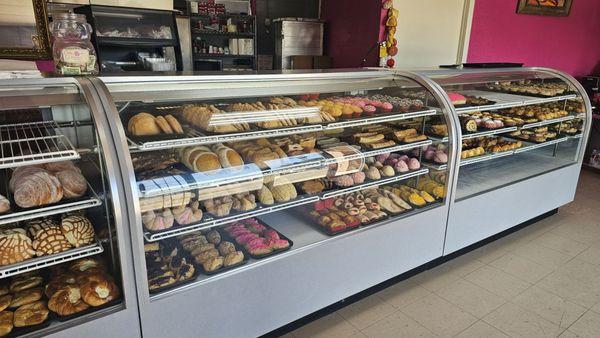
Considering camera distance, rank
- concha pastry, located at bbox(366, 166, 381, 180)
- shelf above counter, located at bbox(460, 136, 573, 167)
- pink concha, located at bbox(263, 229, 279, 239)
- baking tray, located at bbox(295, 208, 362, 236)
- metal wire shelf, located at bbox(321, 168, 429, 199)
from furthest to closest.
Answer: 1. shelf above counter, located at bbox(460, 136, 573, 167)
2. concha pastry, located at bbox(366, 166, 381, 180)
3. metal wire shelf, located at bbox(321, 168, 429, 199)
4. baking tray, located at bbox(295, 208, 362, 236)
5. pink concha, located at bbox(263, 229, 279, 239)

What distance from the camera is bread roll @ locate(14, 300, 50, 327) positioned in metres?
1.48

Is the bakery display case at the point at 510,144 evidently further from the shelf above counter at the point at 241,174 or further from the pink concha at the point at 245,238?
the pink concha at the point at 245,238

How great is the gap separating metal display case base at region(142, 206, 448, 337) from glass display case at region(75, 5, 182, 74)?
3.05 m

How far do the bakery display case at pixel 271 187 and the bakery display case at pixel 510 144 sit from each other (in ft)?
1.25

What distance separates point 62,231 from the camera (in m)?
1.62

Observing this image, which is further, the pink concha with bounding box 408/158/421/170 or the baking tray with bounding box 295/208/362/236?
the pink concha with bounding box 408/158/421/170

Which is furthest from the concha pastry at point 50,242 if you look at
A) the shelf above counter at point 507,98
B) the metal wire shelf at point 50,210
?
the shelf above counter at point 507,98

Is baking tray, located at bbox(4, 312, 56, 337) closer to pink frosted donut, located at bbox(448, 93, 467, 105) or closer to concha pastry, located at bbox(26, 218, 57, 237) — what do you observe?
concha pastry, located at bbox(26, 218, 57, 237)

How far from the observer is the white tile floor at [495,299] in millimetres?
2363

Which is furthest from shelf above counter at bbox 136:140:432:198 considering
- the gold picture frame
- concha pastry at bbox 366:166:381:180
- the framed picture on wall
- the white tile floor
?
the framed picture on wall

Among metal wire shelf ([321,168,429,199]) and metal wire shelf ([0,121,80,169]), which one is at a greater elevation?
metal wire shelf ([0,121,80,169])

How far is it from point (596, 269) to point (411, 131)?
189 cm

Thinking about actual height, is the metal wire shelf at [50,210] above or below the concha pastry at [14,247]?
above

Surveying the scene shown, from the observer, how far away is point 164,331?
1.74 m
